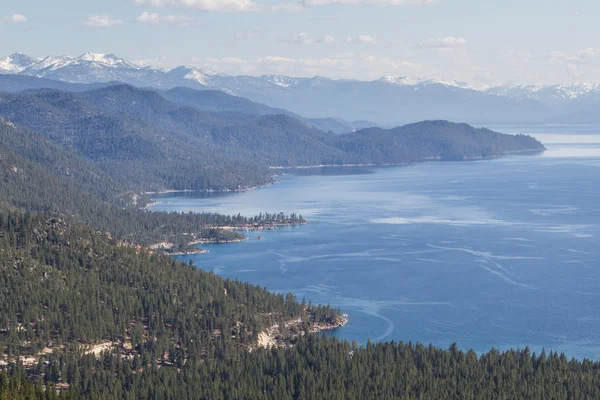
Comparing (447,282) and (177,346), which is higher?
(447,282)

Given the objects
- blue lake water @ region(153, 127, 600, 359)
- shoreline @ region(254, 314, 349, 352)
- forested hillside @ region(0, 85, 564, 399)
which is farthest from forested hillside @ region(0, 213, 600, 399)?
blue lake water @ region(153, 127, 600, 359)

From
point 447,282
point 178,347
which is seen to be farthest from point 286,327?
point 447,282

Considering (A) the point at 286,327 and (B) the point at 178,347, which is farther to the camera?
(A) the point at 286,327

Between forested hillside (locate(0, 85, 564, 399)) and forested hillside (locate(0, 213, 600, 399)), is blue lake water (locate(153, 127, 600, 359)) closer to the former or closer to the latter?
forested hillside (locate(0, 213, 600, 399))

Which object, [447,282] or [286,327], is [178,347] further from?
[447,282]

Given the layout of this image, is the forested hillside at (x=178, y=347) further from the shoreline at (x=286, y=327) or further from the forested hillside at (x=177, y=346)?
the shoreline at (x=286, y=327)

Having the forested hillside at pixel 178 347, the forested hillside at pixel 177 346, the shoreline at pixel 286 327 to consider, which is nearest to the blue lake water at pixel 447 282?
the shoreline at pixel 286 327

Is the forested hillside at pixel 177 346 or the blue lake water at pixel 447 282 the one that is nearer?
the forested hillside at pixel 177 346

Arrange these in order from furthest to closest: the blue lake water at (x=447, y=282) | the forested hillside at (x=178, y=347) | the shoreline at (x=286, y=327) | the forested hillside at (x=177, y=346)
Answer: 1. the blue lake water at (x=447, y=282)
2. the shoreline at (x=286, y=327)
3. the forested hillside at (x=177, y=346)
4. the forested hillside at (x=178, y=347)

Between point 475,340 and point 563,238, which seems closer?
point 475,340

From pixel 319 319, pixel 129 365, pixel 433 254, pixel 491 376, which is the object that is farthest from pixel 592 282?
pixel 129 365

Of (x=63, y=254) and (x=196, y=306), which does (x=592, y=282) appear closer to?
(x=196, y=306)
